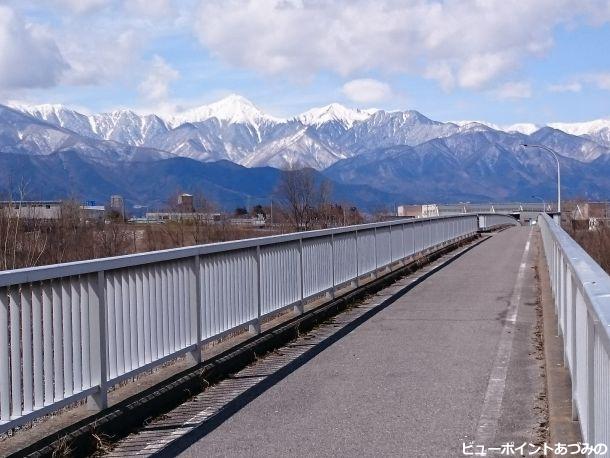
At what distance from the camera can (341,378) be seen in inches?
361

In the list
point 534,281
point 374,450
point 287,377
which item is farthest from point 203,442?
point 534,281

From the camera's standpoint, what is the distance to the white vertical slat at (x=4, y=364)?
19.3 ft

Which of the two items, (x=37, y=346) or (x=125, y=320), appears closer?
(x=37, y=346)

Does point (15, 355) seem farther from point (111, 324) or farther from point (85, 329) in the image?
point (111, 324)

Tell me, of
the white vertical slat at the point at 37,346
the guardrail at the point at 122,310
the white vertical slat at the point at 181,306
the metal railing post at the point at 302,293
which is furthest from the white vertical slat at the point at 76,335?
the metal railing post at the point at 302,293

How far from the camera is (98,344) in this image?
705 centimetres

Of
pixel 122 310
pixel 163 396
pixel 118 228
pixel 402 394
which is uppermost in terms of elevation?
pixel 118 228

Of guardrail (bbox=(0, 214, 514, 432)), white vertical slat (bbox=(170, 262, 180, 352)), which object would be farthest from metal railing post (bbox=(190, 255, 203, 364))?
white vertical slat (bbox=(170, 262, 180, 352))

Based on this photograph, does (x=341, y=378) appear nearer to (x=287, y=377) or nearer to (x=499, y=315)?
(x=287, y=377)

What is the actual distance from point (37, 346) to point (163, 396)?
182cm

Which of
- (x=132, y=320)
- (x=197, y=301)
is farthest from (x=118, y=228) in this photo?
(x=132, y=320)

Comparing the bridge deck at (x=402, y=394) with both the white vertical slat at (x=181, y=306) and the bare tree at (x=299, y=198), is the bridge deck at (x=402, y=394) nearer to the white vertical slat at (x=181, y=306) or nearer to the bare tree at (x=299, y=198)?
the white vertical slat at (x=181, y=306)

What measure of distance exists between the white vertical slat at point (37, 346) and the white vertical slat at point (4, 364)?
303 mm

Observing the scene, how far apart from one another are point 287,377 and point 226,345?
1099mm
